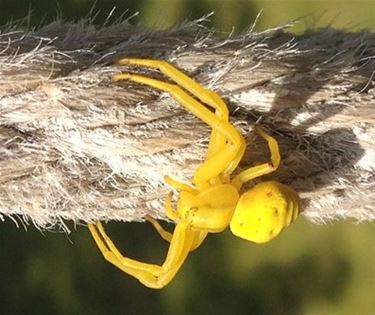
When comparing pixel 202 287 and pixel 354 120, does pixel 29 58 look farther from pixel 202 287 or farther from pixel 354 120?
pixel 202 287

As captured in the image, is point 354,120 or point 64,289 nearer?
point 354,120

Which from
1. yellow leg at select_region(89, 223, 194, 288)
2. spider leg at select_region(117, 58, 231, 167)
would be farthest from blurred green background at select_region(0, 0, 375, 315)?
spider leg at select_region(117, 58, 231, 167)

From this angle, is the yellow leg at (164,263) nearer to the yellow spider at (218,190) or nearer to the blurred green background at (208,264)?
the yellow spider at (218,190)

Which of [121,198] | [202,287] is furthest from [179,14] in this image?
[121,198]

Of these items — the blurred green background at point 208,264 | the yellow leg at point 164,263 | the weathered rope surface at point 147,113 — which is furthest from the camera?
the blurred green background at point 208,264

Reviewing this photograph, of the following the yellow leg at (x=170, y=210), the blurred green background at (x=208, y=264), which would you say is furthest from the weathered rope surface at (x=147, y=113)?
the blurred green background at (x=208, y=264)
